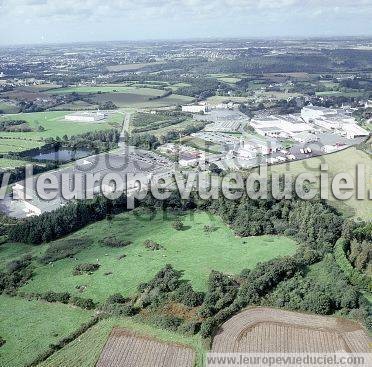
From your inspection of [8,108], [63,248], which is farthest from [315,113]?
[63,248]

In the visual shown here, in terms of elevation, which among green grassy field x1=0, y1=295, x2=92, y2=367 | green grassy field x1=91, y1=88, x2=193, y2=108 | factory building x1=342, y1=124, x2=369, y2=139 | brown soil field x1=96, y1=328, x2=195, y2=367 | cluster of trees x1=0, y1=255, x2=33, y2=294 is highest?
green grassy field x1=91, y1=88, x2=193, y2=108

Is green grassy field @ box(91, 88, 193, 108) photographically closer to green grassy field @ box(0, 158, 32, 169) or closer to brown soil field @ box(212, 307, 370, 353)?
green grassy field @ box(0, 158, 32, 169)

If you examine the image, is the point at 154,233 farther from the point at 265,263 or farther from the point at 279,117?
the point at 279,117

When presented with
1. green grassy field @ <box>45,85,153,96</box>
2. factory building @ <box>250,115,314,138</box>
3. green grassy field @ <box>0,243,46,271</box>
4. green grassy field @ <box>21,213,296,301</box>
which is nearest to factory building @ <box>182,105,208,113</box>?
factory building @ <box>250,115,314,138</box>

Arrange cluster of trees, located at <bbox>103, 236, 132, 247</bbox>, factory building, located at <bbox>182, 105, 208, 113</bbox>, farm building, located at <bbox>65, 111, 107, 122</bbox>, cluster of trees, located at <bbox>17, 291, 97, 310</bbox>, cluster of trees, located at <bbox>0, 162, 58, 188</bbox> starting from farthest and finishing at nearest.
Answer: factory building, located at <bbox>182, 105, 208, 113</bbox>, farm building, located at <bbox>65, 111, 107, 122</bbox>, cluster of trees, located at <bbox>0, 162, 58, 188</bbox>, cluster of trees, located at <bbox>103, 236, 132, 247</bbox>, cluster of trees, located at <bbox>17, 291, 97, 310</bbox>

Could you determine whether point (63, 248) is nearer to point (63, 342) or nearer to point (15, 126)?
point (63, 342)

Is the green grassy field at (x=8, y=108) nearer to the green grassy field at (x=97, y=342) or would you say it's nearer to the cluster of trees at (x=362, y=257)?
the green grassy field at (x=97, y=342)
